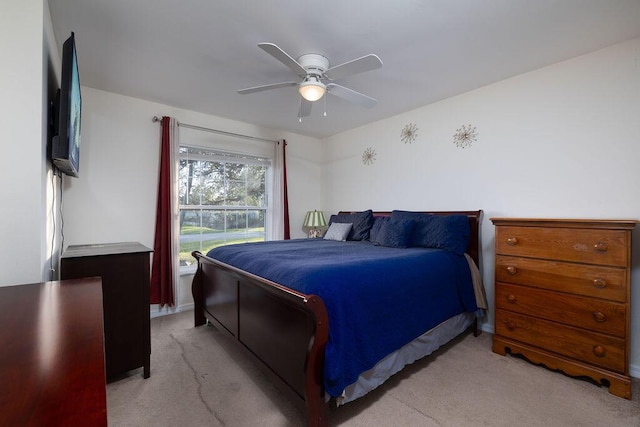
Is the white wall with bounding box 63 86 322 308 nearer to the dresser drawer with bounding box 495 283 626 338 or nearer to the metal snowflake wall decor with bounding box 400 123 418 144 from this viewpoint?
the metal snowflake wall decor with bounding box 400 123 418 144

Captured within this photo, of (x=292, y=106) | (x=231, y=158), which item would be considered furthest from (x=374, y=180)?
(x=231, y=158)

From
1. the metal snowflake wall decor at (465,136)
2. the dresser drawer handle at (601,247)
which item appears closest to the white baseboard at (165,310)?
the metal snowflake wall decor at (465,136)

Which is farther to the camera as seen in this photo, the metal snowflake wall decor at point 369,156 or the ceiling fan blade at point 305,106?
the metal snowflake wall decor at point 369,156

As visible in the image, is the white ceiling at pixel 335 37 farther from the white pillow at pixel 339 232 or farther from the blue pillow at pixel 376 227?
the white pillow at pixel 339 232

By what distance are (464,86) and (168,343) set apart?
12.4 feet

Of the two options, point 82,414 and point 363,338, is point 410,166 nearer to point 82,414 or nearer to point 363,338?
point 363,338

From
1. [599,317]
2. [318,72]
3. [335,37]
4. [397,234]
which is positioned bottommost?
[599,317]

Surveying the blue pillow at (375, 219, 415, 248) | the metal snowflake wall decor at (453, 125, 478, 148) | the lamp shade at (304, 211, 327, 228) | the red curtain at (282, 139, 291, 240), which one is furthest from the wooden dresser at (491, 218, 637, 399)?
the red curtain at (282, 139, 291, 240)

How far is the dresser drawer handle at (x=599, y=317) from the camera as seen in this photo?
6.31 feet

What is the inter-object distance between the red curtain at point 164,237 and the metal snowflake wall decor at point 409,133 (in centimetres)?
→ 285

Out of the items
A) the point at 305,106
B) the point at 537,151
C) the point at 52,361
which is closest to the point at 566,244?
the point at 537,151

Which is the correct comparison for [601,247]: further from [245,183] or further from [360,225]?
[245,183]

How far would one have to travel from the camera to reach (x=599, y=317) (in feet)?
6.35

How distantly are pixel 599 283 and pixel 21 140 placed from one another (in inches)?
140
